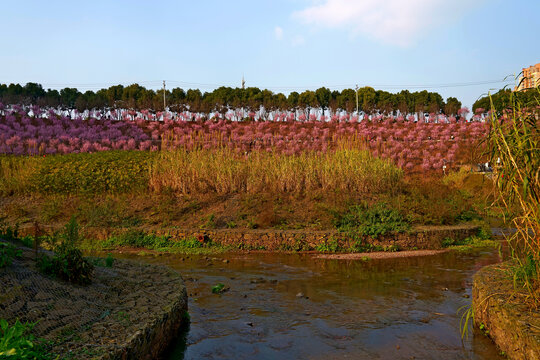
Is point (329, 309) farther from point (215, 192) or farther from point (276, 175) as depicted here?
point (215, 192)

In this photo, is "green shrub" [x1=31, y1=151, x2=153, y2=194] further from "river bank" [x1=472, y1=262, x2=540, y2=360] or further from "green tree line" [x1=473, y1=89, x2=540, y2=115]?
"green tree line" [x1=473, y1=89, x2=540, y2=115]

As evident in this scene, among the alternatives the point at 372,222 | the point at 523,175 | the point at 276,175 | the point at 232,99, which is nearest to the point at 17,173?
the point at 276,175

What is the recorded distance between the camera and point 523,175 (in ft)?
16.1

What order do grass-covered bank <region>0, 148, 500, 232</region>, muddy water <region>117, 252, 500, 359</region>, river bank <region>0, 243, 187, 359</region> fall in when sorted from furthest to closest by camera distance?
grass-covered bank <region>0, 148, 500, 232</region>, muddy water <region>117, 252, 500, 359</region>, river bank <region>0, 243, 187, 359</region>

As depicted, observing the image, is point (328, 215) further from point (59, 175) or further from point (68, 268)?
point (59, 175)

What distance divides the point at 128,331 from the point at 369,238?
782 cm

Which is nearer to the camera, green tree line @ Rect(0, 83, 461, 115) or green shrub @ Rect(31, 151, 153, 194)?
green shrub @ Rect(31, 151, 153, 194)

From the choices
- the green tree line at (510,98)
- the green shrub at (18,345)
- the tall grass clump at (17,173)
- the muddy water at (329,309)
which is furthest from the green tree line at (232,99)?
the green shrub at (18,345)

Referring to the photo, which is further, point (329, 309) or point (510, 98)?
point (329, 309)

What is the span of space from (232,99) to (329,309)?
→ 158 ft

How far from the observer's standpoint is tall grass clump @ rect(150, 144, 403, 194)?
13.7m

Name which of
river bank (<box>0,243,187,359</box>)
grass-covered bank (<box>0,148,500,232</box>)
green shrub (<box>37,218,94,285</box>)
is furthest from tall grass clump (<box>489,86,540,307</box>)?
grass-covered bank (<box>0,148,500,232</box>)

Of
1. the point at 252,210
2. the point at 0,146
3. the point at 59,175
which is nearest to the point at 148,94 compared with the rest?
the point at 0,146

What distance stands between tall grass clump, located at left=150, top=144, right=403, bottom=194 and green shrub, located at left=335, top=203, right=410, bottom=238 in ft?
6.51
